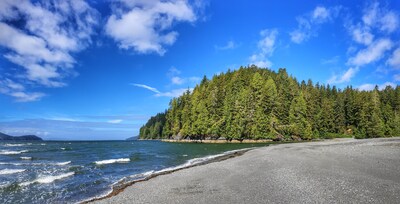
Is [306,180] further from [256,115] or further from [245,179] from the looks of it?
[256,115]

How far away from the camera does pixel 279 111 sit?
96.4 meters

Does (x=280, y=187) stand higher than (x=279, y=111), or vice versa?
(x=279, y=111)

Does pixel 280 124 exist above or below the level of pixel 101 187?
above

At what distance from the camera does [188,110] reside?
11631cm

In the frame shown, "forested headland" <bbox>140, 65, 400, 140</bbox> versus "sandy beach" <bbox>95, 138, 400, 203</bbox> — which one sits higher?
"forested headland" <bbox>140, 65, 400, 140</bbox>

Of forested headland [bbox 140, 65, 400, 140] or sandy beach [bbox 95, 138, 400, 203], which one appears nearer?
sandy beach [bbox 95, 138, 400, 203]

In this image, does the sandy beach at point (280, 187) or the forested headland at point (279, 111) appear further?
the forested headland at point (279, 111)

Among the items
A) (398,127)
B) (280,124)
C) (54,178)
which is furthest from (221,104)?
(54,178)

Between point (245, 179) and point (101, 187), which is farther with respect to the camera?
point (101, 187)

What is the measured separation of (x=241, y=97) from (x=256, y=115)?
30.2 feet

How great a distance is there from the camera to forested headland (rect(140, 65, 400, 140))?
93438mm

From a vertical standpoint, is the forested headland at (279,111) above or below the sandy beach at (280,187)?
above

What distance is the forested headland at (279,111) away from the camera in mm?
93438

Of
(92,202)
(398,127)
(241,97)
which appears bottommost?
(92,202)
